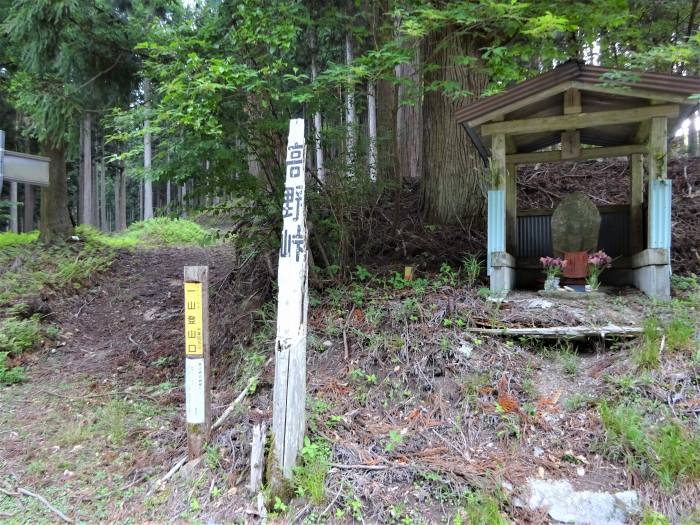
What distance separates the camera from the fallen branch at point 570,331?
4332 mm

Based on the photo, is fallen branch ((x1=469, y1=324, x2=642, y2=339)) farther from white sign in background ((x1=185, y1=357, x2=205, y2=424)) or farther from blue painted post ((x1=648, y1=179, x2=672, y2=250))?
white sign in background ((x1=185, y1=357, x2=205, y2=424))

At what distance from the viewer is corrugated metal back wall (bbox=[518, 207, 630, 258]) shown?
6.73m

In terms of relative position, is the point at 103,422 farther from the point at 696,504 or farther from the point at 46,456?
the point at 696,504

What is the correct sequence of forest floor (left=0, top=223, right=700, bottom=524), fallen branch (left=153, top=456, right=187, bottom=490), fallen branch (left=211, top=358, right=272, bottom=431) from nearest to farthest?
forest floor (left=0, top=223, right=700, bottom=524) < fallen branch (left=153, top=456, right=187, bottom=490) < fallen branch (left=211, top=358, right=272, bottom=431)

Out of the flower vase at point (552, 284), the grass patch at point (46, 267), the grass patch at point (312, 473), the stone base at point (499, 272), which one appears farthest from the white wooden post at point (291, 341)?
the grass patch at point (46, 267)

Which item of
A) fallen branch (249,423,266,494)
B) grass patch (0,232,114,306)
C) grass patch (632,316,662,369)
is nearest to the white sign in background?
fallen branch (249,423,266,494)

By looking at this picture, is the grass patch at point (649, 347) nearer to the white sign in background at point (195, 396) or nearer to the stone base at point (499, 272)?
the stone base at point (499, 272)

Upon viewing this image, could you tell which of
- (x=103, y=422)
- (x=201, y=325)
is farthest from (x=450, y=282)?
(x=103, y=422)

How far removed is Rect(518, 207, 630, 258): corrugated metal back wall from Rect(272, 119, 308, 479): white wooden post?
4772mm

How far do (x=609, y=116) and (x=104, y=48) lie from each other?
8817 millimetres

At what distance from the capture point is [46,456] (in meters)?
4.07

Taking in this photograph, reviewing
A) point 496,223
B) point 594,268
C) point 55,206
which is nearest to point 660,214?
point 594,268

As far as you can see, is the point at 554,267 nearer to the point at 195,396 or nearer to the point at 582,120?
the point at 582,120

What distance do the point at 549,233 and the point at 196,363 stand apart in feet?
A: 18.5
